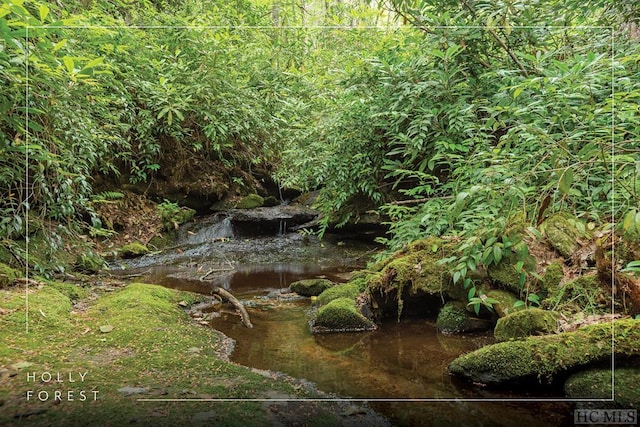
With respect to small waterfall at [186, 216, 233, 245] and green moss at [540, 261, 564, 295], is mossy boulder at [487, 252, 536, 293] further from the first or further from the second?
small waterfall at [186, 216, 233, 245]

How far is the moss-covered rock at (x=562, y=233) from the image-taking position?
8.82 ft

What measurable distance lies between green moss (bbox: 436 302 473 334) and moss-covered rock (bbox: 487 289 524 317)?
0.24 metres

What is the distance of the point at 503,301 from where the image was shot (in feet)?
8.57

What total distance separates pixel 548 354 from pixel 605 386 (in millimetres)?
237

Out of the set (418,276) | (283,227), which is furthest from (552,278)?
(283,227)

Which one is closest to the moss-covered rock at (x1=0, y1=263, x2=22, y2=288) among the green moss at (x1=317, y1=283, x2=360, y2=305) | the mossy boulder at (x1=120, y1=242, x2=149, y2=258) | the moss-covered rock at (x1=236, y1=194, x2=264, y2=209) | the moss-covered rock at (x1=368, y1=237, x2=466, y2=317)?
the green moss at (x1=317, y1=283, x2=360, y2=305)

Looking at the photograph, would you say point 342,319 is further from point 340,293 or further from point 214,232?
point 214,232

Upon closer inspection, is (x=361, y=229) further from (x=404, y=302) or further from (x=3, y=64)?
(x=3, y=64)

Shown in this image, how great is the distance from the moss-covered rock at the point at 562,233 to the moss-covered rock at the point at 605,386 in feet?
4.08

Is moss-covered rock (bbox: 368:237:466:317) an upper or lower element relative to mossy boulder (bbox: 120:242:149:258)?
upper

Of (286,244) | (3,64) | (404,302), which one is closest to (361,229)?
(286,244)

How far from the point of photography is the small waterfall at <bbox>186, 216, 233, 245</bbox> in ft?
23.2

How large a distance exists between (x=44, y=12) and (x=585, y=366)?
3058 millimetres

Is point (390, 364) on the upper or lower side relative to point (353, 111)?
lower
